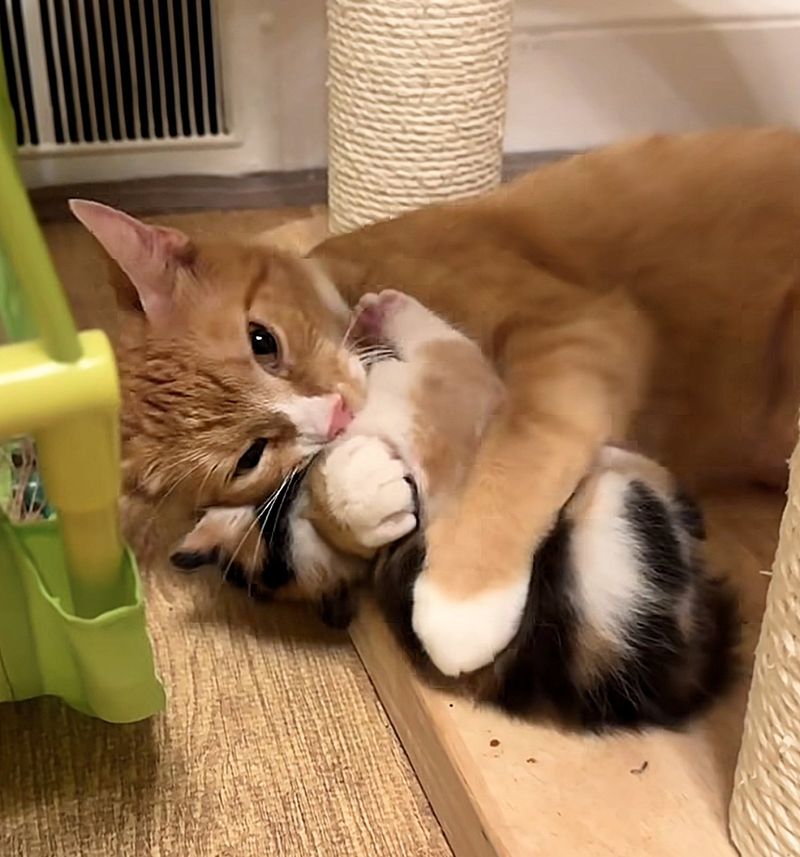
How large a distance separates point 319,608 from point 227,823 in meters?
0.25

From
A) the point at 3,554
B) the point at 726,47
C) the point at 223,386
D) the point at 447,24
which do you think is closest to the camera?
the point at 3,554

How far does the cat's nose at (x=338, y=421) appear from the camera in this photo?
1.12 metres

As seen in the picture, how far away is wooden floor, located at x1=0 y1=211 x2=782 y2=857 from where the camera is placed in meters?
0.96

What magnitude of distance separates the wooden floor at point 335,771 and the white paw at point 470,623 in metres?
0.07

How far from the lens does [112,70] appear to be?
2012mm

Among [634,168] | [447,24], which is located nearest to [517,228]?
[634,168]

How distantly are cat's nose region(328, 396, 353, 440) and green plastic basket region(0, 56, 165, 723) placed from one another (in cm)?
30

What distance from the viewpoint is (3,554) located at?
2.96 feet

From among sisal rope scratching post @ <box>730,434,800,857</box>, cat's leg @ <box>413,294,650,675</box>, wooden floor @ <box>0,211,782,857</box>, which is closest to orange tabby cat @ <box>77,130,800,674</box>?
cat's leg @ <box>413,294,650,675</box>

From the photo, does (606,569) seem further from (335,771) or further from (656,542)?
(335,771)

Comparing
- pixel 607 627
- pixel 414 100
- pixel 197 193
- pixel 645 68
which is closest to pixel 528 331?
pixel 607 627

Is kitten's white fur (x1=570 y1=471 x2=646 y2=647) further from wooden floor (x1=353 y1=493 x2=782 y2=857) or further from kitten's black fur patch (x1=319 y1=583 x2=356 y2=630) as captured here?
kitten's black fur patch (x1=319 y1=583 x2=356 y2=630)

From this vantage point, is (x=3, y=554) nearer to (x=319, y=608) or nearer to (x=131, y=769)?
(x=131, y=769)

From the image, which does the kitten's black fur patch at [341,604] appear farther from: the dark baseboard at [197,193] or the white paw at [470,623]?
the dark baseboard at [197,193]
